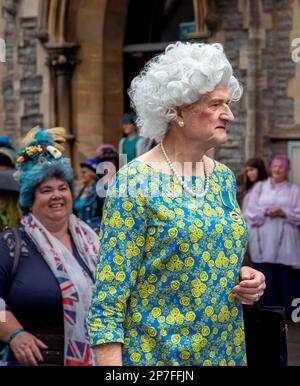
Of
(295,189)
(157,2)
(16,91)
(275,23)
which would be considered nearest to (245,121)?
(275,23)

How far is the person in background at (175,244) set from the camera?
2.92 m

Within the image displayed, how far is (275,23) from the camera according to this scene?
10.7 m

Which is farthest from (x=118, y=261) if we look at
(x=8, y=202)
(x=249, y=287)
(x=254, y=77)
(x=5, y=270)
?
(x=254, y=77)

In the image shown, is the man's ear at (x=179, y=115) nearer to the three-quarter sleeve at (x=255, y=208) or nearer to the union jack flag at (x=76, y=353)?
the union jack flag at (x=76, y=353)

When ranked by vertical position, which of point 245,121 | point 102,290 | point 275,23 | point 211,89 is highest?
point 275,23

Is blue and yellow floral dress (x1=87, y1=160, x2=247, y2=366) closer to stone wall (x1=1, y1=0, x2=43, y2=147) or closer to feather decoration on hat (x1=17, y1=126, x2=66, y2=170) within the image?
feather decoration on hat (x1=17, y1=126, x2=66, y2=170)

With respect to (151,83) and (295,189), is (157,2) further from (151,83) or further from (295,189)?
(151,83)

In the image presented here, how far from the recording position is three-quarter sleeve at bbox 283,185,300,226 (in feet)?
29.7

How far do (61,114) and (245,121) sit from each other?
299 centimetres

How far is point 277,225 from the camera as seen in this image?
9109 millimetres

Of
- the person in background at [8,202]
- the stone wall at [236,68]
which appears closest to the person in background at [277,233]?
the stone wall at [236,68]

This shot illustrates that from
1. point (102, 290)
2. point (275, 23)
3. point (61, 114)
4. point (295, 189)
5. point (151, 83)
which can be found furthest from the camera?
point (61, 114)

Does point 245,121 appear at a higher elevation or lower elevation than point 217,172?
higher

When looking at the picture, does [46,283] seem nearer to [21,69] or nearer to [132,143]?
[132,143]
